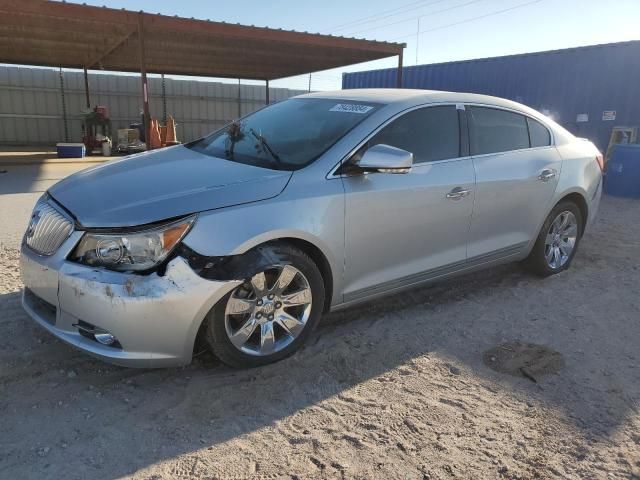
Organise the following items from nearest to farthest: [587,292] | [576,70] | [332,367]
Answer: [332,367] → [587,292] → [576,70]

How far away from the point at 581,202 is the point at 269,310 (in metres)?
3.51

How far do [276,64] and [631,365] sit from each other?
54.5ft

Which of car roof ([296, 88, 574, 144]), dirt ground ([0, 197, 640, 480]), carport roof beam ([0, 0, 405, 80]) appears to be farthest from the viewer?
carport roof beam ([0, 0, 405, 80])

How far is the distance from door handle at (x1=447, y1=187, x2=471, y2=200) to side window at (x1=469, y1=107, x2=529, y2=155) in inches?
14.7

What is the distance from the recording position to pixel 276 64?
58.5 ft

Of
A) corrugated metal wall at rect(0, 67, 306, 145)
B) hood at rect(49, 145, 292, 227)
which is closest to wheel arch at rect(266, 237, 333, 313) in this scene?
hood at rect(49, 145, 292, 227)

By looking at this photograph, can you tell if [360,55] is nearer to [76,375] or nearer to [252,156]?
[252,156]

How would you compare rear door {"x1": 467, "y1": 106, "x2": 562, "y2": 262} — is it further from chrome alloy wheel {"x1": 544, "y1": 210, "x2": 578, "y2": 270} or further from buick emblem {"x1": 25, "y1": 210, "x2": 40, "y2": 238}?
buick emblem {"x1": 25, "y1": 210, "x2": 40, "y2": 238}

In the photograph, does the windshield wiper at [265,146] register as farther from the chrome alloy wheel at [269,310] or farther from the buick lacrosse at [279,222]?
the chrome alloy wheel at [269,310]

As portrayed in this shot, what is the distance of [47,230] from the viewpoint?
9.21ft

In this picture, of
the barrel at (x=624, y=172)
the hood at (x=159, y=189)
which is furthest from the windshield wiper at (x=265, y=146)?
the barrel at (x=624, y=172)

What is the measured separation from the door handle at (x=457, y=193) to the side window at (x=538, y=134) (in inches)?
46.0

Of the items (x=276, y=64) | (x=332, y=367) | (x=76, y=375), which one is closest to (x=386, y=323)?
(x=332, y=367)

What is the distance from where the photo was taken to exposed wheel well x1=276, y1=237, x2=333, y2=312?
9.65ft
